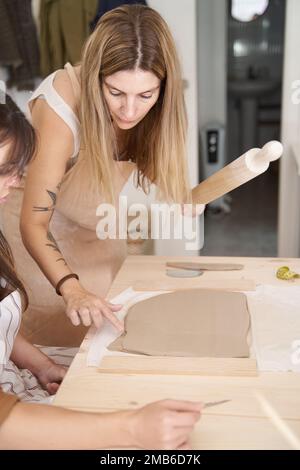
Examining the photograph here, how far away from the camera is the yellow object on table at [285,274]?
1.22 metres

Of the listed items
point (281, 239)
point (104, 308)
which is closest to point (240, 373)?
point (104, 308)

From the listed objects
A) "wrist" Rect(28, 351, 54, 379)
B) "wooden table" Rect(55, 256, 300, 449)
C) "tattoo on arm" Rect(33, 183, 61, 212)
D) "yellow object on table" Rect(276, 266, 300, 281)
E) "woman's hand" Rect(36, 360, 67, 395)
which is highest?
"tattoo on arm" Rect(33, 183, 61, 212)

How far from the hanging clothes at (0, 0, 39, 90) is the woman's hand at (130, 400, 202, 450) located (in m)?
2.09

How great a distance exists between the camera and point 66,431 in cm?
73

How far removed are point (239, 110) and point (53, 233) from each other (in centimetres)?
337

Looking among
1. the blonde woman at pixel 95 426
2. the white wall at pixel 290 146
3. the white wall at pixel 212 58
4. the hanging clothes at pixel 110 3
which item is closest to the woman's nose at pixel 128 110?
the blonde woman at pixel 95 426

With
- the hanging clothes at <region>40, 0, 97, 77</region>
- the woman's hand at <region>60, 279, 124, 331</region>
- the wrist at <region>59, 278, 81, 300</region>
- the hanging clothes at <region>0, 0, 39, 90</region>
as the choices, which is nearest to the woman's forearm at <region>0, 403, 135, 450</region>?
the woman's hand at <region>60, 279, 124, 331</region>

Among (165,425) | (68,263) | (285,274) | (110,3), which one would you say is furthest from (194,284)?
(110,3)

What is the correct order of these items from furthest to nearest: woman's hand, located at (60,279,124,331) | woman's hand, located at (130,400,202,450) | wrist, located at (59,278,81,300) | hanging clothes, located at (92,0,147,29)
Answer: hanging clothes, located at (92,0,147,29), wrist, located at (59,278,81,300), woman's hand, located at (60,279,124,331), woman's hand, located at (130,400,202,450)

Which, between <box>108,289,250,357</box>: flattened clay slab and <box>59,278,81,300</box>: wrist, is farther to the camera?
<box>59,278,81,300</box>: wrist

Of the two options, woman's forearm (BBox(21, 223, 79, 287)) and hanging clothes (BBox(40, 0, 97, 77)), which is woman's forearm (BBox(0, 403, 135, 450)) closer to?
woman's forearm (BBox(21, 223, 79, 287))

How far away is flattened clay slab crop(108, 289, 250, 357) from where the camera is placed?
0.94 m

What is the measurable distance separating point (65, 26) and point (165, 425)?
6.79 feet

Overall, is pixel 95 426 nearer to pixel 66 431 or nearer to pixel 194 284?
pixel 66 431
